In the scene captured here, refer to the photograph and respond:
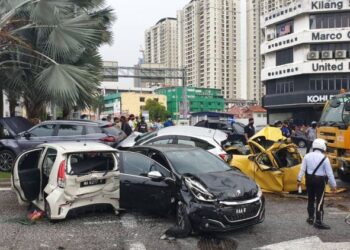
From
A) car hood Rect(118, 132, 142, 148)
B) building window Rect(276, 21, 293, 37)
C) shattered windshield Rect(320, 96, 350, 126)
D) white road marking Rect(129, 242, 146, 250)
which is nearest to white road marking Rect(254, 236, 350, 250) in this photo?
white road marking Rect(129, 242, 146, 250)

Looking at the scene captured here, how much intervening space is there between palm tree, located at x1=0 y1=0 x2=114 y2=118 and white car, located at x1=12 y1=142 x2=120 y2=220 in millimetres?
4639

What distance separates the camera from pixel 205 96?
96.6 m

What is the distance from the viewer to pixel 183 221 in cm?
673

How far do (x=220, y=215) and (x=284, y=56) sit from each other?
44.7 m

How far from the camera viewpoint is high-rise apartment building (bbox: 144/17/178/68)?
9769 cm

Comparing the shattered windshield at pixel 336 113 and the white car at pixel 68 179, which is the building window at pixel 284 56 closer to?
the shattered windshield at pixel 336 113

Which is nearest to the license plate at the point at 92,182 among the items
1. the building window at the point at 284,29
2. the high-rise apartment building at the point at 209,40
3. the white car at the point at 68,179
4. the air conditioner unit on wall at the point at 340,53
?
the white car at the point at 68,179

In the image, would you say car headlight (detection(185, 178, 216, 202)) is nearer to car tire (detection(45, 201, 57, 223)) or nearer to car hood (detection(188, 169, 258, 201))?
car hood (detection(188, 169, 258, 201))

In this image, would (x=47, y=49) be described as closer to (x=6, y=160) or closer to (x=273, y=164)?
(x=6, y=160)

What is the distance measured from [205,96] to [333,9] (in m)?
53.3

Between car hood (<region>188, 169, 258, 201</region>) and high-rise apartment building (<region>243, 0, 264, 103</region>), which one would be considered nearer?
car hood (<region>188, 169, 258, 201</region>)

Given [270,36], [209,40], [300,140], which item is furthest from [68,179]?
[209,40]

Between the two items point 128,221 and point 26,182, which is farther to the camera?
point 26,182

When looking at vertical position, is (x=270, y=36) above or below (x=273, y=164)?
above
